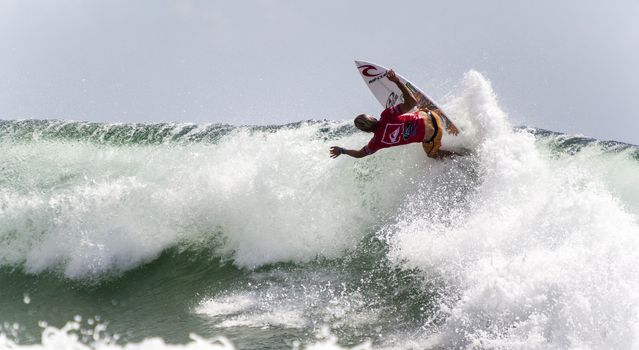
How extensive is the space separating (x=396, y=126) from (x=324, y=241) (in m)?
1.81

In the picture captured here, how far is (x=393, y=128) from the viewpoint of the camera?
7.68 metres

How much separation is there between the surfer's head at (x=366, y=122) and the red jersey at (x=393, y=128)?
2.5 inches

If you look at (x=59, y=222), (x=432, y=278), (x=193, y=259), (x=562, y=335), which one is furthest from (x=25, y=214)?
(x=562, y=335)

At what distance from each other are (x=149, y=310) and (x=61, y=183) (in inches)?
182

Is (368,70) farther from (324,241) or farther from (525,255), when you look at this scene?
(525,255)

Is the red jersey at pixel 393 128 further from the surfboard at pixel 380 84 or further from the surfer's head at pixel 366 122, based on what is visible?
the surfboard at pixel 380 84

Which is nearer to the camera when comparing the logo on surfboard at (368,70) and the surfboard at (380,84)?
the surfboard at (380,84)

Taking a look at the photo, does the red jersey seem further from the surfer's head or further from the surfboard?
the surfboard

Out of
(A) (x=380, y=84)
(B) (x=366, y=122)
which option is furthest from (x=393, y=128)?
(A) (x=380, y=84)

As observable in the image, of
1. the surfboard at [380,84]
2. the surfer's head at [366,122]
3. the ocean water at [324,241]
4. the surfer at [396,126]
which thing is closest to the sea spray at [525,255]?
the ocean water at [324,241]

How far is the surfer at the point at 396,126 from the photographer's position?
768cm

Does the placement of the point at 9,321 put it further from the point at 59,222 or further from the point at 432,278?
the point at 432,278

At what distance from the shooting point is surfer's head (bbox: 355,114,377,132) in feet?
25.0

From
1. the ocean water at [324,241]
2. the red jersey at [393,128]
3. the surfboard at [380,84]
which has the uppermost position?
the surfboard at [380,84]
